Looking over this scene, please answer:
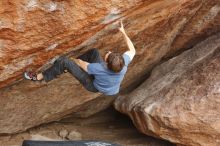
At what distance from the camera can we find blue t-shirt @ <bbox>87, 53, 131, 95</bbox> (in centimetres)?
639

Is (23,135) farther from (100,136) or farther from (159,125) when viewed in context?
(159,125)

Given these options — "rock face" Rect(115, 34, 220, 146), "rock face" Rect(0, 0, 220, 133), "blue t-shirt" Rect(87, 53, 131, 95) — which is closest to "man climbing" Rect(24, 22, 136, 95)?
"blue t-shirt" Rect(87, 53, 131, 95)

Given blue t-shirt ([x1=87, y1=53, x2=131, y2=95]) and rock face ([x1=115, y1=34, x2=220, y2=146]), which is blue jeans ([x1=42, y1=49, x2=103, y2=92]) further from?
rock face ([x1=115, y1=34, x2=220, y2=146])

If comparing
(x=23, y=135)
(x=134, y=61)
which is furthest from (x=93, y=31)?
(x=23, y=135)

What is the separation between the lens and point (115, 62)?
6109 mm

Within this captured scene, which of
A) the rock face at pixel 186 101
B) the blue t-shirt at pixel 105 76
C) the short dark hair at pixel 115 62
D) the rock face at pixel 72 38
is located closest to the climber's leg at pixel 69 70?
the blue t-shirt at pixel 105 76

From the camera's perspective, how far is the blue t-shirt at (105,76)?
639 cm

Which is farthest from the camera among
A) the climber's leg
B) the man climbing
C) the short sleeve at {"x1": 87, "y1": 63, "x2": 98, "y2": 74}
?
the climber's leg

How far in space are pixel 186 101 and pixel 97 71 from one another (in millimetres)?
2829

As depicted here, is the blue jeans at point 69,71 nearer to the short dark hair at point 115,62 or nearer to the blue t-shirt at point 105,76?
the blue t-shirt at point 105,76

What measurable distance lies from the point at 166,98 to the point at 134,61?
1133 millimetres

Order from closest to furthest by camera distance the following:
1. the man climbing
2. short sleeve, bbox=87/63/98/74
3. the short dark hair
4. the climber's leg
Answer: the short dark hair → the man climbing → short sleeve, bbox=87/63/98/74 → the climber's leg

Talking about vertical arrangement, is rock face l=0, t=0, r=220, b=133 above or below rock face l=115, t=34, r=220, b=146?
above

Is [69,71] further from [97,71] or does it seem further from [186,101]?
[186,101]
